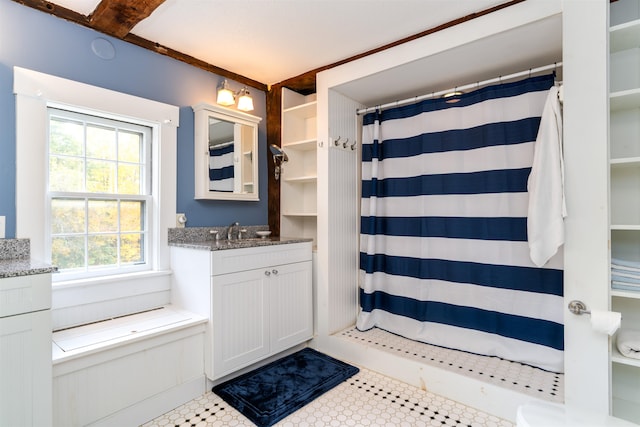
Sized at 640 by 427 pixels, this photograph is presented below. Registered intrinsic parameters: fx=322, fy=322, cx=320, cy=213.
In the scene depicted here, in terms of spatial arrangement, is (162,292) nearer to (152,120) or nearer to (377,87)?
(152,120)

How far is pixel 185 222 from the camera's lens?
2477mm

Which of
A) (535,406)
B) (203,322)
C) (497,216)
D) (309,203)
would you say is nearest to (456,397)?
(535,406)

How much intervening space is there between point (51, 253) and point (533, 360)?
308 cm

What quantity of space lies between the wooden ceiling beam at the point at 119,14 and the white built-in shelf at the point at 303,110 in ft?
4.33

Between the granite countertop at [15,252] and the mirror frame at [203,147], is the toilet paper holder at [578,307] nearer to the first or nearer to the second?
the mirror frame at [203,147]

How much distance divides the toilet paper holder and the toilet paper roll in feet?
0.14

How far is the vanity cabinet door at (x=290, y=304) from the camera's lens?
240 centimetres

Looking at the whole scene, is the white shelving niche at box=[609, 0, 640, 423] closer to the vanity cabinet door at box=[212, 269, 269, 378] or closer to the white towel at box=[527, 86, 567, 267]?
the white towel at box=[527, 86, 567, 267]

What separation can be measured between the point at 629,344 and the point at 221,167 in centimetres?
270

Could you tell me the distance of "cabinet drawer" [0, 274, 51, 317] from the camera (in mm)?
1267

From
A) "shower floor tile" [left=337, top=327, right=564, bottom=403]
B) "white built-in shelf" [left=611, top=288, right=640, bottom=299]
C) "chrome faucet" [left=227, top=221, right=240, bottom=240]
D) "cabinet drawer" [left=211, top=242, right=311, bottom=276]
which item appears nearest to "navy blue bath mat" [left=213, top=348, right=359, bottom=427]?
"shower floor tile" [left=337, top=327, right=564, bottom=403]

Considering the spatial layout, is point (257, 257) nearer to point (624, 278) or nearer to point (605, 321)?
point (605, 321)

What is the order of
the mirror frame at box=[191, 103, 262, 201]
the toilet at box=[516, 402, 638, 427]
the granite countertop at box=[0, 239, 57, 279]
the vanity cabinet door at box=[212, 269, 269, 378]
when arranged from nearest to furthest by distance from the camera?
1. the toilet at box=[516, 402, 638, 427]
2. the granite countertop at box=[0, 239, 57, 279]
3. the vanity cabinet door at box=[212, 269, 269, 378]
4. the mirror frame at box=[191, 103, 262, 201]

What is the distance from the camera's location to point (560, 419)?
46.2 inches
